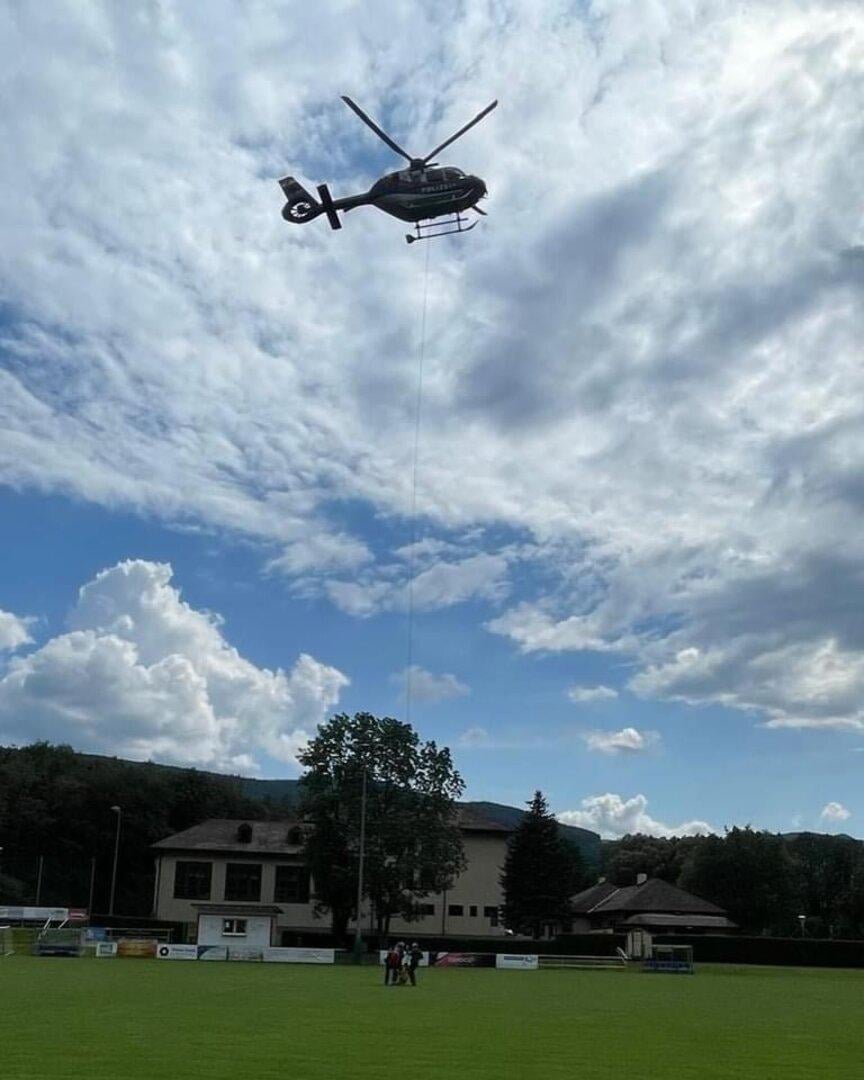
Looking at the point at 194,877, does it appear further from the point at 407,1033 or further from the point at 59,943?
the point at 407,1033

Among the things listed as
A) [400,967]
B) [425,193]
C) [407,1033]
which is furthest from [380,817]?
[407,1033]

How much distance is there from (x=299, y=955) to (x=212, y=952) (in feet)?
18.0

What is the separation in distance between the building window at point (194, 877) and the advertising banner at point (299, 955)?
26147 mm

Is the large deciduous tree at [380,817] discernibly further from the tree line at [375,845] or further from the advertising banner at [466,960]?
the advertising banner at [466,960]

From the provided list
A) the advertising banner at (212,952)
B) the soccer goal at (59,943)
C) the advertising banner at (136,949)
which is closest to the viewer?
the advertising banner at (212,952)

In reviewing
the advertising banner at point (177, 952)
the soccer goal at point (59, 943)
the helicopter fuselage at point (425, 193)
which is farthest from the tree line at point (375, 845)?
the helicopter fuselage at point (425, 193)

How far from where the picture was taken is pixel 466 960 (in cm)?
7194

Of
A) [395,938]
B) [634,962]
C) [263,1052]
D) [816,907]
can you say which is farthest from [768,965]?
[263,1052]

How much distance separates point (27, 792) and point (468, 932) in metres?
48.3

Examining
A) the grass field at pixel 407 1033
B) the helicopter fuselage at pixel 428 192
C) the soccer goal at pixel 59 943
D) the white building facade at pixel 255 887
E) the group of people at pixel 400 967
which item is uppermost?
the helicopter fuselage at pixel 428 192

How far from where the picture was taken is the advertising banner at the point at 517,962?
232ft

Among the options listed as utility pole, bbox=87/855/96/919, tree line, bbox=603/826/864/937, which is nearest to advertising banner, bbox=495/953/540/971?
tree line, bbox=603/826/864/937

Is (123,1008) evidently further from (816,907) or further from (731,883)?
(816,907)

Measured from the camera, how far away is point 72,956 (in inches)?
2726
